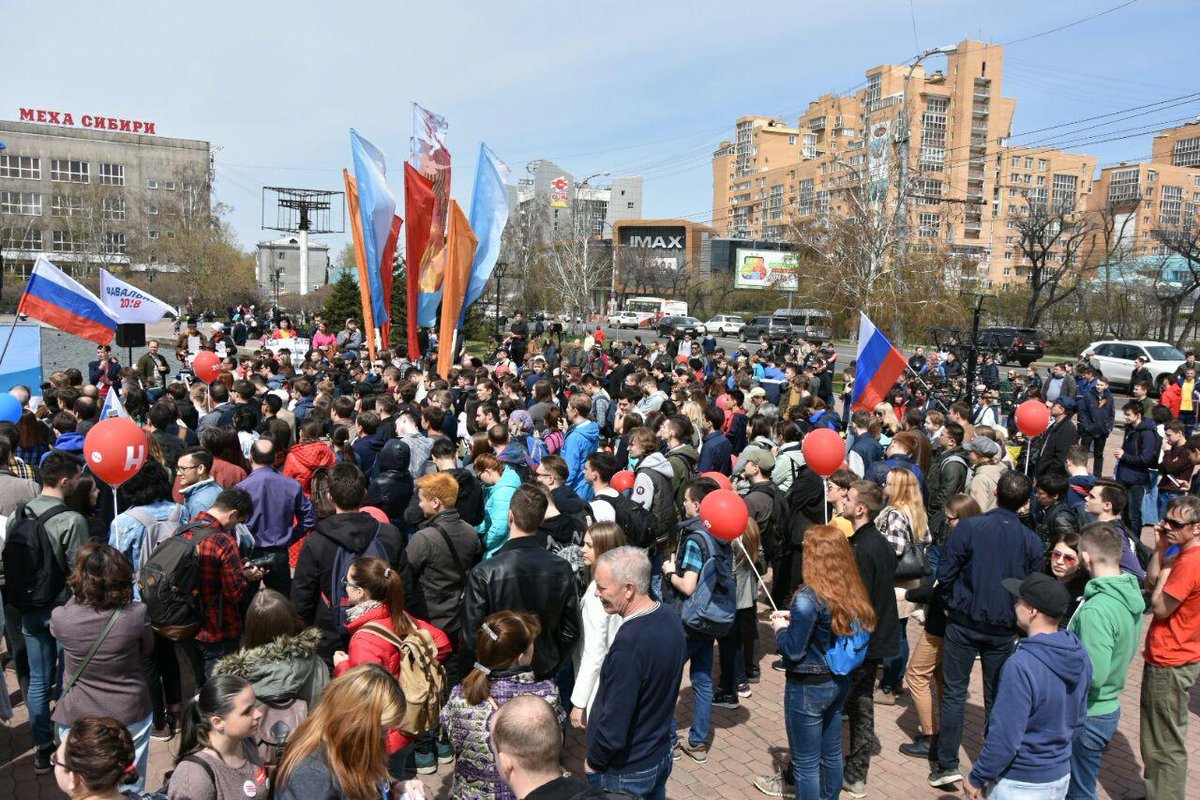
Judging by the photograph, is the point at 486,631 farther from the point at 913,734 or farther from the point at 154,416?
the point at 154,416

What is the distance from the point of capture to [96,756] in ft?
8.44

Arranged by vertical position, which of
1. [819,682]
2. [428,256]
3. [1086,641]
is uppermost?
[428,256]

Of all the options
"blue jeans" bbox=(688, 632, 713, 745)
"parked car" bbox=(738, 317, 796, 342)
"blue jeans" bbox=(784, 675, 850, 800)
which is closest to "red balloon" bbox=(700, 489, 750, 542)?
"blue jeans" bbox=(688, 632, 713, 745)

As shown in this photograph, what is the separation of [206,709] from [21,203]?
92583mm

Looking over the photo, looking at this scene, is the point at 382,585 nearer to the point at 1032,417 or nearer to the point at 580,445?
the point at 580,445

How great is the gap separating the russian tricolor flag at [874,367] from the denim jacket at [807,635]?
490cm

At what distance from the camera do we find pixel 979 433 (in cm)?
762

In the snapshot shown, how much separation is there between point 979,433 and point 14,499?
7.58 m

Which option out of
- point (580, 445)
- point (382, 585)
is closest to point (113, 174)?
point (580, 445)

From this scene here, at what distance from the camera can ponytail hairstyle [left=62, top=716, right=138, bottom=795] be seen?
8.43 ft

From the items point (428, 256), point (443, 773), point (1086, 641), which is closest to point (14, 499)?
point (443, 773)

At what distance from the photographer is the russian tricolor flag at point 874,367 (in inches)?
332

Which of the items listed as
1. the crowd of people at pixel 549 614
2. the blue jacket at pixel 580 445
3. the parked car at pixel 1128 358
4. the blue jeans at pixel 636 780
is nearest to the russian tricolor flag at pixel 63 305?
the crowd of people at pixel 549 614

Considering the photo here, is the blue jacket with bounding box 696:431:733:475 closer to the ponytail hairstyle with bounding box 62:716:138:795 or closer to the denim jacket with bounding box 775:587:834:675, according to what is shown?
the denim jacket with bounding box 775:587:834:675
